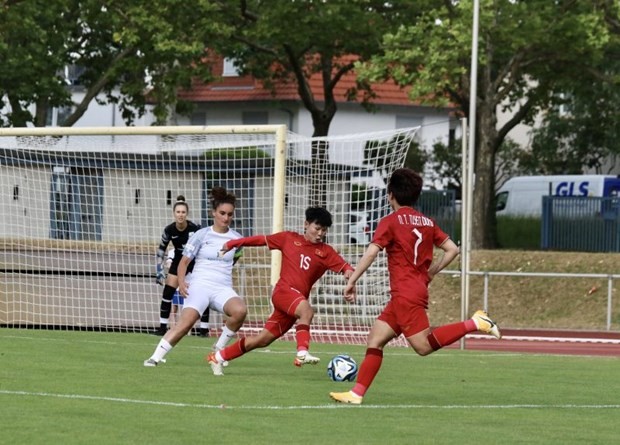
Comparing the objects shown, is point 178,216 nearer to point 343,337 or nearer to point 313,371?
point 343,337

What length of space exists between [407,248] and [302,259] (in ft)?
10.3

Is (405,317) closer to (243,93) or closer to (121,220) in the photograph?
(121,220)

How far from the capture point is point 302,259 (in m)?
14.6

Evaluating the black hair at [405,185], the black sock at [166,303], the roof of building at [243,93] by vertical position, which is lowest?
the black sock at [166,303]

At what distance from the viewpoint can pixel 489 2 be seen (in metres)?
30.5

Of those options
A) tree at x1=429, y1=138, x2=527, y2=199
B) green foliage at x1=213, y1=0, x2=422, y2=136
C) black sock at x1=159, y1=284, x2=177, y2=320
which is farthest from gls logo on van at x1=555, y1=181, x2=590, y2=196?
black sock at x1=159, y1=284, x2=177, y2=320

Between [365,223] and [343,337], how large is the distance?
5.61 ft

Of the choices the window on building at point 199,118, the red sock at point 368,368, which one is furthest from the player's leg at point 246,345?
the window on building at point 199,118

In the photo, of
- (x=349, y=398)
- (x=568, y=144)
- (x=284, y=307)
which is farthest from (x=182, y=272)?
(x=568, y=144)

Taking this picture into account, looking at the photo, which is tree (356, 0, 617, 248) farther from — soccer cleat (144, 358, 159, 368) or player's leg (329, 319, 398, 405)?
player's leg (329, 319, 398, 405)

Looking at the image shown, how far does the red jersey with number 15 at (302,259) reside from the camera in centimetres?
1446

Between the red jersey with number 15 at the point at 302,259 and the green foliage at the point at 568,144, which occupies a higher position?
the green foliage at the point at 568,144

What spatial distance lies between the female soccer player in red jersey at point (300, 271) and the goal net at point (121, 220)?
20.3 ft

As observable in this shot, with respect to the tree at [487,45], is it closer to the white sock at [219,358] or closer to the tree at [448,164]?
the white sock at [219,358]
